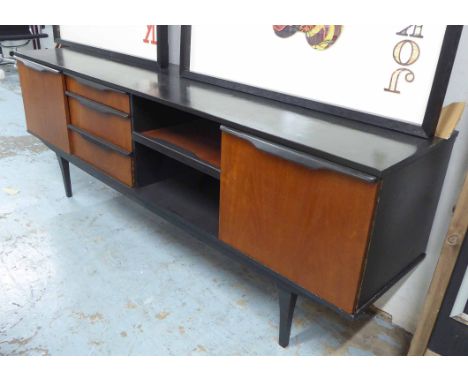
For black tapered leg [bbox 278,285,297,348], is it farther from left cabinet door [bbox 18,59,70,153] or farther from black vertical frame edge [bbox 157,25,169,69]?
left cabinet door [bbox 18,59,70,153]

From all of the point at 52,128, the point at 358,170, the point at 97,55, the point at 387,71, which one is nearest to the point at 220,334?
the point at 358,170

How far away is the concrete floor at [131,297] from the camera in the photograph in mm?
1395

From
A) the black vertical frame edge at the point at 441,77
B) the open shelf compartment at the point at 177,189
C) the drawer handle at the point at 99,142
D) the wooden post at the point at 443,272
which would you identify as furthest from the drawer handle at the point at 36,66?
the wooden post at the point at 443,272

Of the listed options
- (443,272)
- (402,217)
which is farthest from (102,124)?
(443,272)

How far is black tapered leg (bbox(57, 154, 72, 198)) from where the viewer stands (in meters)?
2.15

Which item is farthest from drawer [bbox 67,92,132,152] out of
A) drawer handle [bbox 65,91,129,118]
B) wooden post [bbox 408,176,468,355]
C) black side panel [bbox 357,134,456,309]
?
wooden post [bbox 408,176,468,355]

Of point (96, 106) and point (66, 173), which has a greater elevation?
point (96, 106)

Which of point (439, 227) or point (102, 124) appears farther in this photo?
point (102, 124)

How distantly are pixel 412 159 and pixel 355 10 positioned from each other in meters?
0.44

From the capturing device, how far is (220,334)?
56.4 inches

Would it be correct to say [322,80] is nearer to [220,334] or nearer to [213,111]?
[213,111]

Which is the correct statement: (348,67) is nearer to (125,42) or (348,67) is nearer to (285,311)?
(285,311)

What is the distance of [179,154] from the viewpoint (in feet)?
4.61

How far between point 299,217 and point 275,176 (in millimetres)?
120
